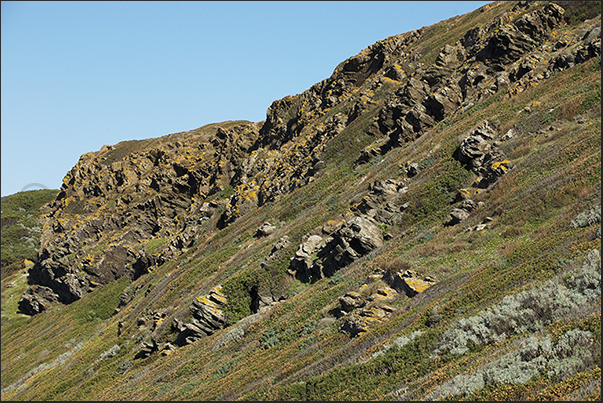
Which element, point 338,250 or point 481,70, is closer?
point 338,250

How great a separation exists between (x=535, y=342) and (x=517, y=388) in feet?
5.00

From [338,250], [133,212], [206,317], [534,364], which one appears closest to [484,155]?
[338,250]

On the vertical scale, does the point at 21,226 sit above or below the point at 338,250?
above

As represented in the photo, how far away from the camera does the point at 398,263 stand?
17.9m

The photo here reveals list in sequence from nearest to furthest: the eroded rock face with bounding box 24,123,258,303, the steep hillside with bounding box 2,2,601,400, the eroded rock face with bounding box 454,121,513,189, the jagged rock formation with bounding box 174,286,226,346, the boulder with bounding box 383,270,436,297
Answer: the steep hillside with bounding box 2,2,601,400, the boulder with bounding box 383,270,436,297, the eroded rock face with bounding box 454,121,513,189, the jagged rock formation with bounding box 174,286,226,346, the eroded rock face with bounding box 24,123,258,303

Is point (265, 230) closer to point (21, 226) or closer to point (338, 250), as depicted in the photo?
point (338, 250)

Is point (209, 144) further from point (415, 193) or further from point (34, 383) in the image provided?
point (415, 193)

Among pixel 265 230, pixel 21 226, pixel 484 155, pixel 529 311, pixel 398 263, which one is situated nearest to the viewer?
pixel 529 311

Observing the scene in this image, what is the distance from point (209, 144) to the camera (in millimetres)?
94438

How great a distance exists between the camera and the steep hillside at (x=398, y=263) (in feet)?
34.4

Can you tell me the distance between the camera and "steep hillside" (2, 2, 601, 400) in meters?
10.5

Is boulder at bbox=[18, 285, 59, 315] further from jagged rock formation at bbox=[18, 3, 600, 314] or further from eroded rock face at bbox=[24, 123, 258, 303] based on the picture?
eroded rock face at bbox=[24, 123, 258, 303]

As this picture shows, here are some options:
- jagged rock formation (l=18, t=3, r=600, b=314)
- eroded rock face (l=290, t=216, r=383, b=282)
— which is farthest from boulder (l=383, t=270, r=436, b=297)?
jagged rock formation (l=18, t=3, r=600, b=314)

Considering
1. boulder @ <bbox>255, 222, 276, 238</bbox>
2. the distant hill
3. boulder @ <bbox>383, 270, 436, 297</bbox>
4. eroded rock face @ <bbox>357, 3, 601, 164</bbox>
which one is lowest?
boulder @ <bbox>383, 270, 436, 297</bbox>
